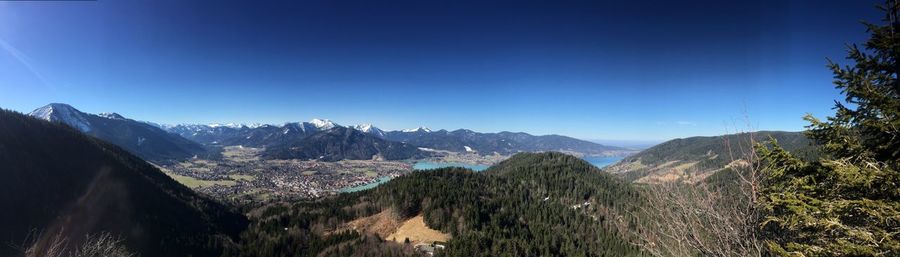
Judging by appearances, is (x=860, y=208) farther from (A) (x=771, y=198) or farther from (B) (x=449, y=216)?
(B) (x=449, y=216)

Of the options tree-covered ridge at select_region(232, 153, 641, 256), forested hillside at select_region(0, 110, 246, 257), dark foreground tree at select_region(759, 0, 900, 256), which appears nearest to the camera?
dark foreground tree at select_region(759, 0, 900, 256)

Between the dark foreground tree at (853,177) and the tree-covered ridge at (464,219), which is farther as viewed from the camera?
the tree-covered ridge at (464,219)

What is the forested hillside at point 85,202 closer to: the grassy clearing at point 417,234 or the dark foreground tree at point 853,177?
the grassy clearing at point 417,234

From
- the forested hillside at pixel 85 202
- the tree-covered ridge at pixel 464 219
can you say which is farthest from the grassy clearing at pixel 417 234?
the forested hillside at pixel 85 202

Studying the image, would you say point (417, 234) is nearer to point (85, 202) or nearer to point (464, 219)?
point (464, 219)

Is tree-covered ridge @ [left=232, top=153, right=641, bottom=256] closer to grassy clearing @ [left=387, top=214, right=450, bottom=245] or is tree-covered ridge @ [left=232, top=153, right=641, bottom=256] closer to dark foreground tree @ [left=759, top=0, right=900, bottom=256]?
grassy clearing @ [left=387, top=214, right=450, bottom=245]

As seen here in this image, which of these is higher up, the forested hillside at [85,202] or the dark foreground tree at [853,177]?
the dark foreground tree at [853,177]

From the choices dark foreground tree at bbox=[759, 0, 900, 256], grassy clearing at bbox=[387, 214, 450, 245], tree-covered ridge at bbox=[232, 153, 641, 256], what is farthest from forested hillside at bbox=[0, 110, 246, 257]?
dark foreground tree at bbox=[759, 0, 900, 256]
